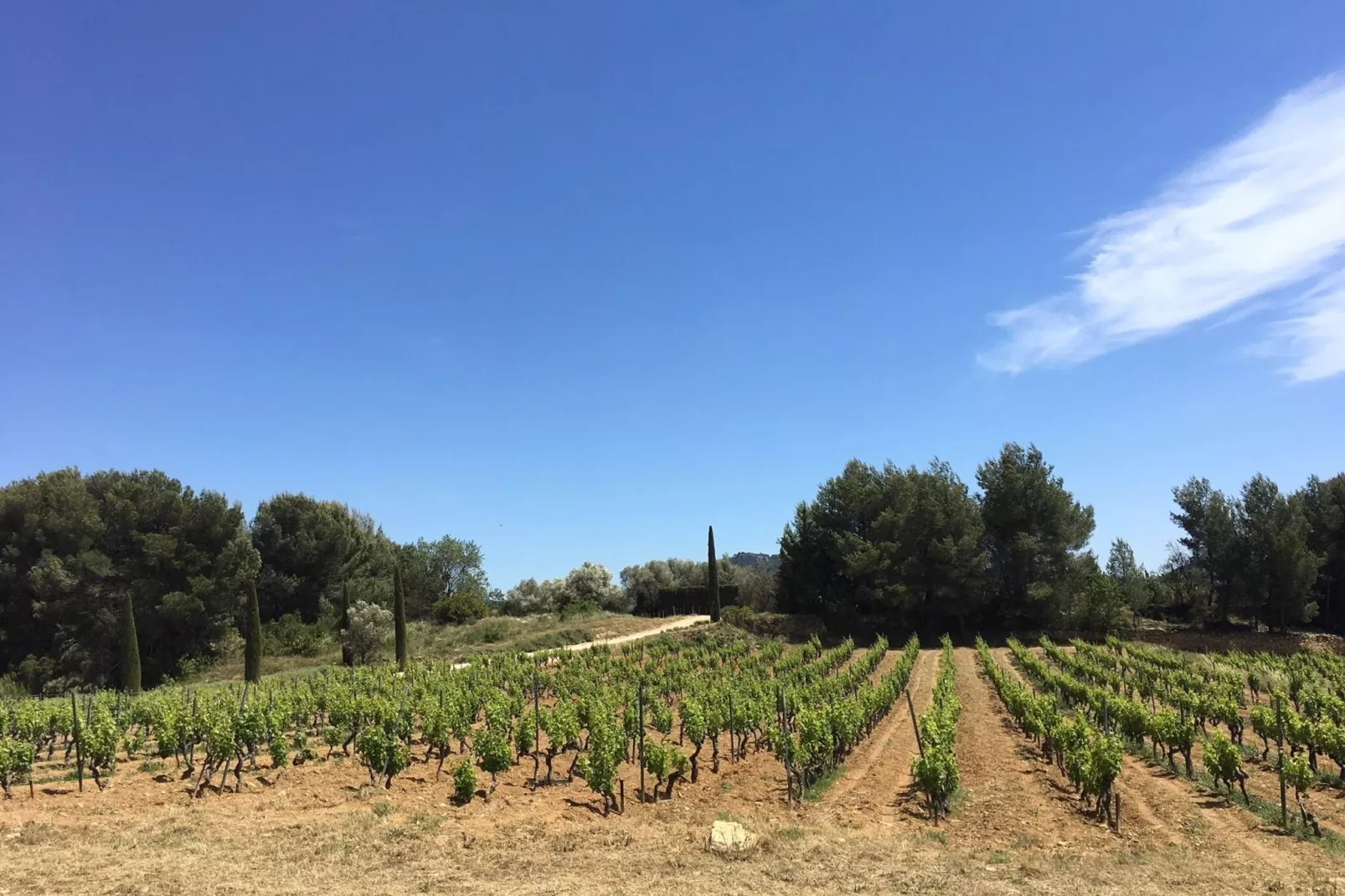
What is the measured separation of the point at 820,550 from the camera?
5209cm

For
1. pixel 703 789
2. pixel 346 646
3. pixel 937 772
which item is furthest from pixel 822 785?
pixel 346 646

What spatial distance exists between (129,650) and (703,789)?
32.4m

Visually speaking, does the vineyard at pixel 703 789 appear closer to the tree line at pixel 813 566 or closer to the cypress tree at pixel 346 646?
the cypress tree at pixel 346 646

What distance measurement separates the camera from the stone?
930 centimetres

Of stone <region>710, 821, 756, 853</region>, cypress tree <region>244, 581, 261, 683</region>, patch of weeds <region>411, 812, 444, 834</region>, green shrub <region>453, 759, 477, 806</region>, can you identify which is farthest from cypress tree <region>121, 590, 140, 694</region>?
stone <region>710, 821, 756, 853</region>

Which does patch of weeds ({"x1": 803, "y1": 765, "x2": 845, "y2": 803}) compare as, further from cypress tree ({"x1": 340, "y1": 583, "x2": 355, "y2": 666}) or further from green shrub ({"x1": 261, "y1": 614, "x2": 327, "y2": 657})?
green shrub ({"x1": 261, "y1": 614, "x2": 327, "y2": 657})

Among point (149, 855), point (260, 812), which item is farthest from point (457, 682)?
point (149, 855)

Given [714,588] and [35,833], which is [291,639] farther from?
[35,833]

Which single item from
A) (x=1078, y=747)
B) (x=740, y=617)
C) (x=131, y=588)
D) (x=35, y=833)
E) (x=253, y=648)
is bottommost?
(x=740, y=617)

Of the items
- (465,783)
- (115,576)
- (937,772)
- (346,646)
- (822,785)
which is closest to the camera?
(937,772)

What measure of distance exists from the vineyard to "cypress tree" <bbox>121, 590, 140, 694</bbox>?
15974 millimetres

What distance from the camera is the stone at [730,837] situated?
9.30 m

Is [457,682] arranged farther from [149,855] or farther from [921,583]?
[921,583]

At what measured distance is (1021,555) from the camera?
46531 millimetres
